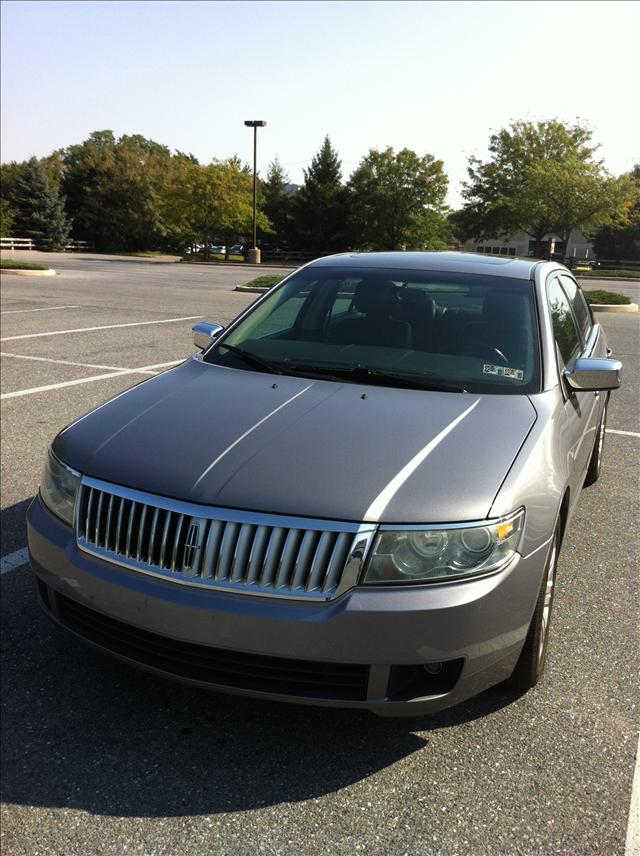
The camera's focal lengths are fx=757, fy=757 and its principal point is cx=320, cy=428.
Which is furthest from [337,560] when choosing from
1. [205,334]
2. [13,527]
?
[13,527]

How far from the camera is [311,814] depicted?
2375 mm

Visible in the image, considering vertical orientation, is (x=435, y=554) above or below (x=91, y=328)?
above

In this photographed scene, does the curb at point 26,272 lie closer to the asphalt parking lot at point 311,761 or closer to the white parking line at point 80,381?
the white parking line at point 80,381

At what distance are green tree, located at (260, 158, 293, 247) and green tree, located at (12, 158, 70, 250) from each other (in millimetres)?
15841

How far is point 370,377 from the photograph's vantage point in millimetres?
3410

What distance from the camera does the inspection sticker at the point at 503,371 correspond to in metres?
3.38

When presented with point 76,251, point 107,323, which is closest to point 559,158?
point 76,251

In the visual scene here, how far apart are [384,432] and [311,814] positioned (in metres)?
1.30

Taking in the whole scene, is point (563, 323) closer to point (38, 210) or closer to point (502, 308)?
→ point (502, 308)

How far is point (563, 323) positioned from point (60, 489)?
8.97 ft

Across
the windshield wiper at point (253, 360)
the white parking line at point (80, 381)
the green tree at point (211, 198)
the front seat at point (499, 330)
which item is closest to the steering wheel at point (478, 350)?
the front seat at point (499, 330)

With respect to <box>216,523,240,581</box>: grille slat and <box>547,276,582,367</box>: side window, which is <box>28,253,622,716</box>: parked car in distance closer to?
<box>216,523,240,581</box>: grille slat

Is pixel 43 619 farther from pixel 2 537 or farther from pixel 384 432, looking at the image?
pixel 384 432

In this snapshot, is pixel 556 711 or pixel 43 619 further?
pixel 43 619
